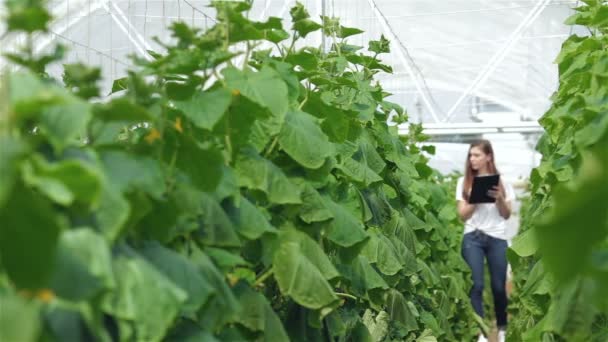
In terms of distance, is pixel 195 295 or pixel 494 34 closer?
pixel 195 295

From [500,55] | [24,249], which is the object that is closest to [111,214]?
[24,249]

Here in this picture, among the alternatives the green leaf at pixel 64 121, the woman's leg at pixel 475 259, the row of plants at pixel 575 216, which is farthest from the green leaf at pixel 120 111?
the woman's leg at pixel 475 259

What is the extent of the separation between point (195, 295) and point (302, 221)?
1.59 metres

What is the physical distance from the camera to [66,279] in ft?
6.50

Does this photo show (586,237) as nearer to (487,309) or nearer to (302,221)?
(302,221)


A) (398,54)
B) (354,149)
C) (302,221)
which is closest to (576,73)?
(354,149)

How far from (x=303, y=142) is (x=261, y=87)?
1.60 ft

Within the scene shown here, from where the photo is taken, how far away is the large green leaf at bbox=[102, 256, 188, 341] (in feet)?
7.24

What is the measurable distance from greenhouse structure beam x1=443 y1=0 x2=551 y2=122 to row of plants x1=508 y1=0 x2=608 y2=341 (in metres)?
9.39

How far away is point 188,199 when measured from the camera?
289 centimetres

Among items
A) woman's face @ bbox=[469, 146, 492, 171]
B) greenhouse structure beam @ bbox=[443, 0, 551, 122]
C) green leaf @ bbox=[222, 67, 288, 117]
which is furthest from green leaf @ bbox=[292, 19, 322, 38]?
greenhouse structure beam @ bbox=[443, 0, 551, 122]

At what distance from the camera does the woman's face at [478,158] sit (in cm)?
1091

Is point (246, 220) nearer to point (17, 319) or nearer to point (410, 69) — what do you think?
point (17, 319)

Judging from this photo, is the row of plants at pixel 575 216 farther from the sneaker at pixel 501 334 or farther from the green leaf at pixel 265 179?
the sneaker at pixel 501 334
